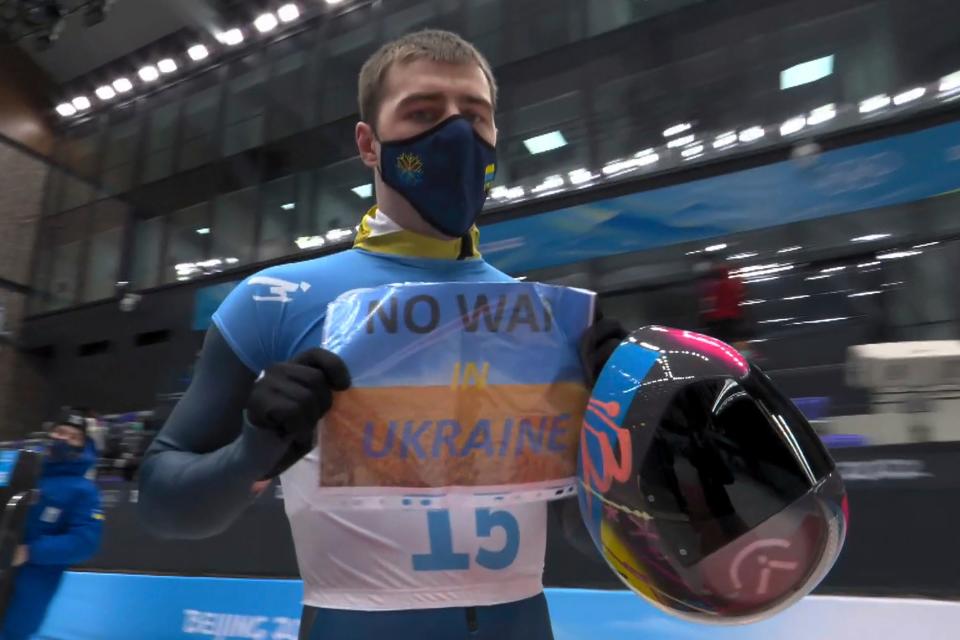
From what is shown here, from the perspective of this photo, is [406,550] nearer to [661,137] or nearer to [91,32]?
[661,137]

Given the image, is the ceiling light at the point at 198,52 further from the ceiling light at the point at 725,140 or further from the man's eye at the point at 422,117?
the man's eye at the point at 422,117

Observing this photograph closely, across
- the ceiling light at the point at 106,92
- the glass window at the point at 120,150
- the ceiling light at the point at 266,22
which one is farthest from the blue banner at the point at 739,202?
the ceiling light at the point at 106,92

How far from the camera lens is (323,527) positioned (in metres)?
0.81

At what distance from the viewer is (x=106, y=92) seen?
41.8 feet

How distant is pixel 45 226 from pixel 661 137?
11568 millimetres

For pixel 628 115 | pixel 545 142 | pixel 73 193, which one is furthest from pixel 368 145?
pixel 73 193

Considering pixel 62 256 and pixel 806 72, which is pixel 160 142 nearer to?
pixel 62 256

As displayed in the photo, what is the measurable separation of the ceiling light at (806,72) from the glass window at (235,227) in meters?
6.87

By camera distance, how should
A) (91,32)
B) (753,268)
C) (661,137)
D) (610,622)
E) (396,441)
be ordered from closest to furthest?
(396,441) < (610,622) < (753,268) < (661,137) < (91,32)

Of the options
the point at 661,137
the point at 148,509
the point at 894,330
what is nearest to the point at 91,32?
the point at 661,137

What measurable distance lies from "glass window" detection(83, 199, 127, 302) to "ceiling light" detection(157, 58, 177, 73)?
7.75 ft

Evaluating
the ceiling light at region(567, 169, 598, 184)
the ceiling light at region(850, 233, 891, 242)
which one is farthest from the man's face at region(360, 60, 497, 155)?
the ceiling light at region(567, 169, 598, 184)

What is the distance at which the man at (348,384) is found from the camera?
75 cm

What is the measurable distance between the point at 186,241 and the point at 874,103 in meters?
9.32
